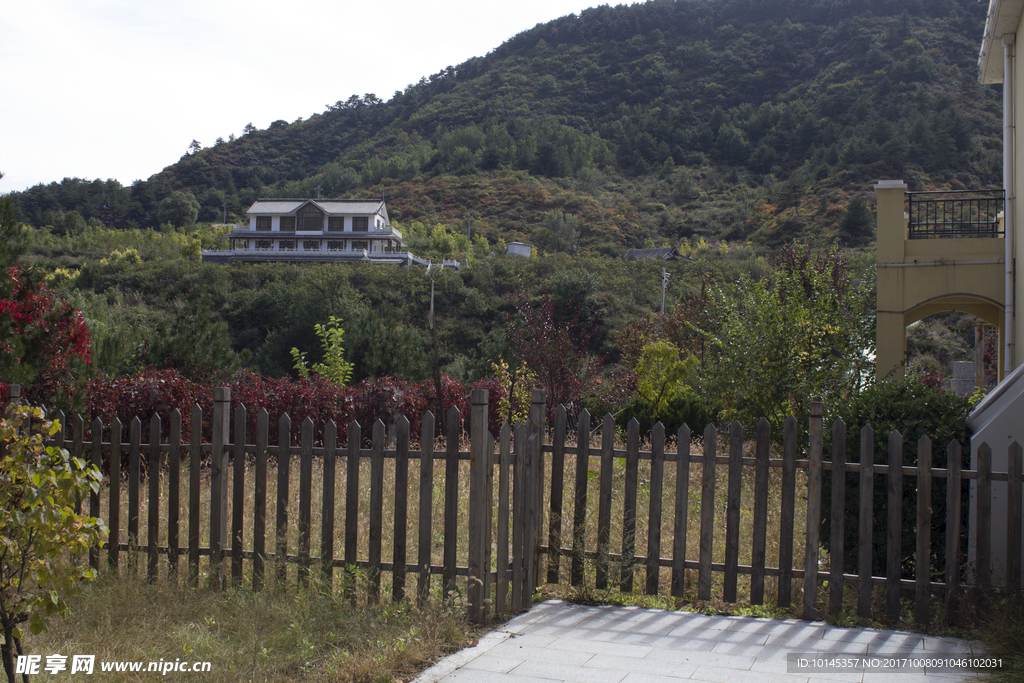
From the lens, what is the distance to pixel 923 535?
170 inches

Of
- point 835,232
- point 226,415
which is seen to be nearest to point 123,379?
point 226,415

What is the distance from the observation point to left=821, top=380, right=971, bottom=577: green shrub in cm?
479

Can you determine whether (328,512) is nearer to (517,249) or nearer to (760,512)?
(760,512)

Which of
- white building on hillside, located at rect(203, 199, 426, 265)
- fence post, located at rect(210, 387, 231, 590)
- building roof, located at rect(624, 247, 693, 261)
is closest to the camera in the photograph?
fence post, located at rect(210, 387, 231, 590)

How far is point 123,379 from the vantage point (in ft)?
31.0

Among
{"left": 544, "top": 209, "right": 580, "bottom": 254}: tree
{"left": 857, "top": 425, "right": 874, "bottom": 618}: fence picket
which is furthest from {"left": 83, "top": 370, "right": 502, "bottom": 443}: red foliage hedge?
{"left": 544, "top": 209, "right": 580, "bottom": 254}: tree

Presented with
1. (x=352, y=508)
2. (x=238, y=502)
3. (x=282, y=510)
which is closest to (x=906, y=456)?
(x=352, y=508)

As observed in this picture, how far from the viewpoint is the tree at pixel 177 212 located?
2943 inches

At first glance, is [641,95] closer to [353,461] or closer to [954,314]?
[954,314]

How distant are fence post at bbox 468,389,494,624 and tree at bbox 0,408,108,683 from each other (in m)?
2.00

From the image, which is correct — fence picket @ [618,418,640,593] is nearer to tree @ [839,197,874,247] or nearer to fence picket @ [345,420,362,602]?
fence picket @ [345,420,362,602]

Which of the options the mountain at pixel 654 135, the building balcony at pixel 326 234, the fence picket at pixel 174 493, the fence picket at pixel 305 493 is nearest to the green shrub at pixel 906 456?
the fence picket at pixel 305 493

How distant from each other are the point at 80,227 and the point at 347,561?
67693 millimetres

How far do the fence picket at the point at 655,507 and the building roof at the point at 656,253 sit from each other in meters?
47.8
